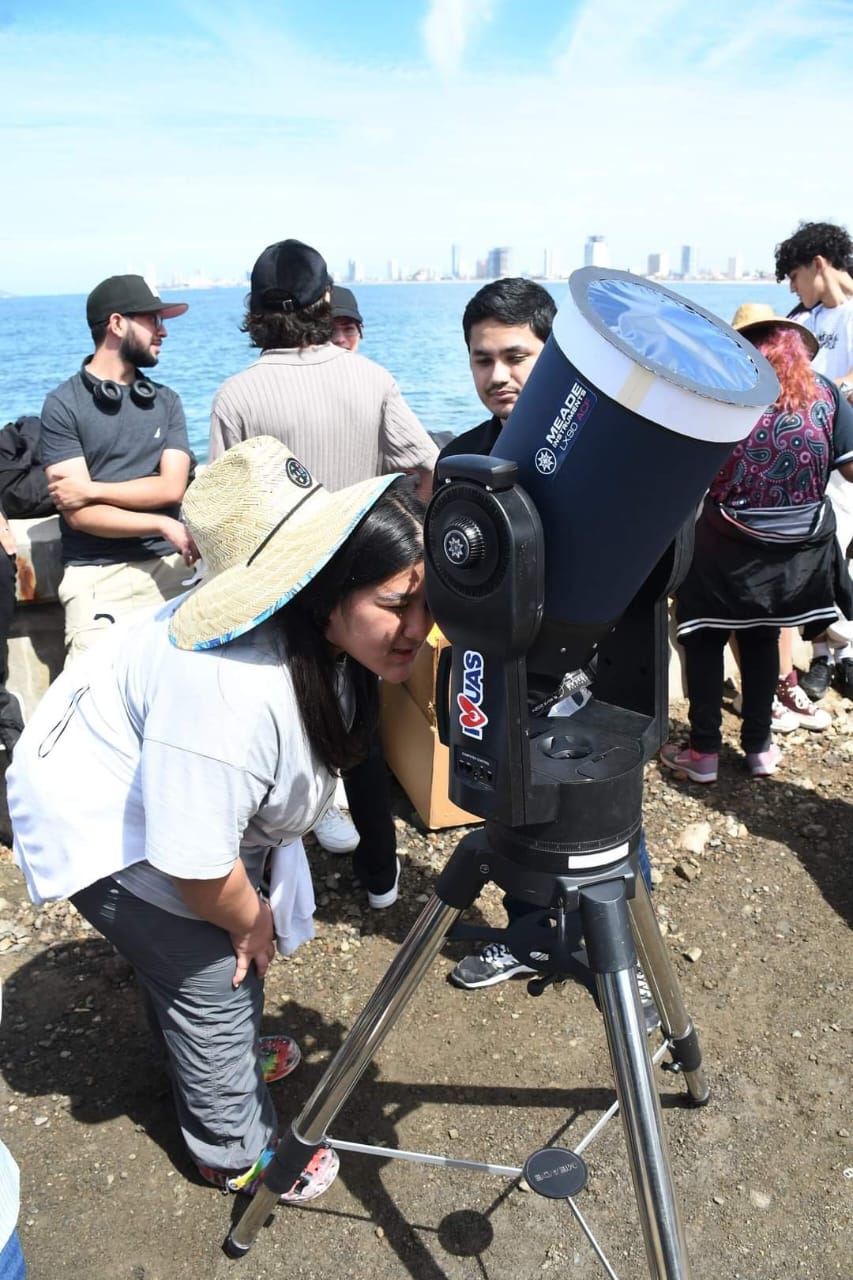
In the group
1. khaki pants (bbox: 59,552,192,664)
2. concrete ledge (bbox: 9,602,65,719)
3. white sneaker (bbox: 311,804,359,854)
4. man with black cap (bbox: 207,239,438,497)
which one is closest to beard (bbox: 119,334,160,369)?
man with black cap (bbox: 207,239,438,497)

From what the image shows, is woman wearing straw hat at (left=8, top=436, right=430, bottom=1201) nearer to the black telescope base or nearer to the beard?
the black telescope base

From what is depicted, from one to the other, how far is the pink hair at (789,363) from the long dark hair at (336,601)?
6.52 feet

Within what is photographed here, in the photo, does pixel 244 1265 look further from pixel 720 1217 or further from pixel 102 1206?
pixel 720 1217

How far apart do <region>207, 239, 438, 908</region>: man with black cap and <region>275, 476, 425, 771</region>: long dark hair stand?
1167 millimetres

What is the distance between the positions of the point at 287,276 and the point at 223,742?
6.19 feet

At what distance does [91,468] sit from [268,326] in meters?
0.91

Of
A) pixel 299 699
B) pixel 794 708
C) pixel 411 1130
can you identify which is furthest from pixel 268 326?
pixel 794 708

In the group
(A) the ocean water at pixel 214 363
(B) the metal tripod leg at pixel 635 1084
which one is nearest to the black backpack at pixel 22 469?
(B) the metal tripod leg at pixel 635 1084

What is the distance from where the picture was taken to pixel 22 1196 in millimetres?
2254

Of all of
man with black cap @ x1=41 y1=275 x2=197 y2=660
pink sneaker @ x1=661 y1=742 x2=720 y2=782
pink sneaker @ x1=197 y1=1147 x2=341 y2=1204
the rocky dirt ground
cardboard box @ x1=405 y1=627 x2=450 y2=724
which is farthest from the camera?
pink sneaker @ x1=661 y1=742 x2=720 y2=782

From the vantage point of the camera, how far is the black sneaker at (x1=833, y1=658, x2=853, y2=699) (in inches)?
187

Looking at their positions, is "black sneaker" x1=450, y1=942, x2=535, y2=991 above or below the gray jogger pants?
below

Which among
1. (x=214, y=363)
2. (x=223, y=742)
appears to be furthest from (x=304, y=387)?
(x=214, y=363)

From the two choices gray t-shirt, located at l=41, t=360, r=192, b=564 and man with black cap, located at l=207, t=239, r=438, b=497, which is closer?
man with black cap, located at l=207, t=239, r=438, b=497
